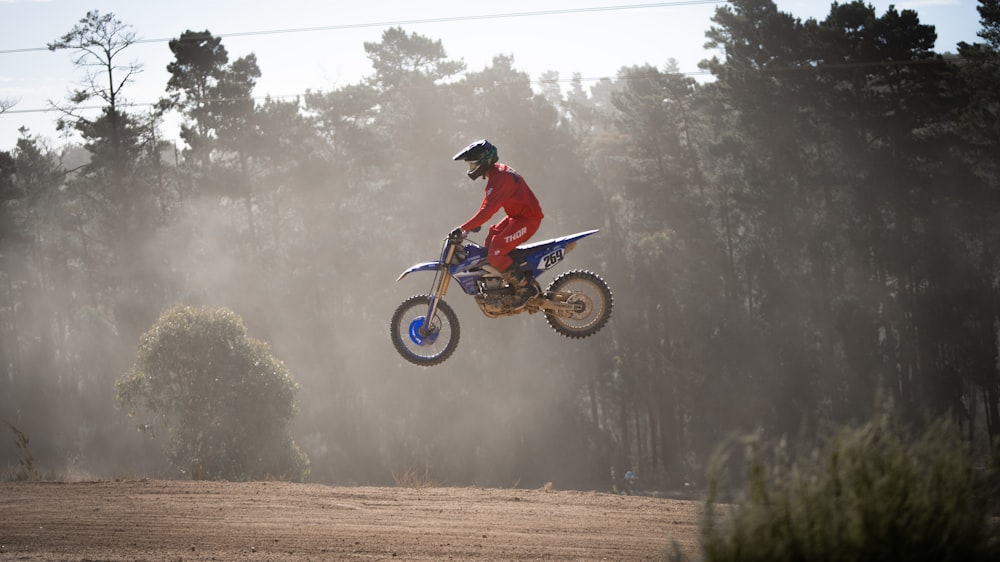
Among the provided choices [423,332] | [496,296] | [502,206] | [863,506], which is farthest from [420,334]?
[863,506]

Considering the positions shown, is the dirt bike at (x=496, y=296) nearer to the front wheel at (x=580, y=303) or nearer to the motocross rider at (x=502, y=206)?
the front wheel at (x=580, y=303)

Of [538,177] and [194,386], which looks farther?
[538,177]

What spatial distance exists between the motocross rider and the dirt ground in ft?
12.8

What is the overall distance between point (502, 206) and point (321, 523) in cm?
573

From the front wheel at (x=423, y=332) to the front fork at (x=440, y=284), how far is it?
0.01 m

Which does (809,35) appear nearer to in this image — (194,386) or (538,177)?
(538,177)

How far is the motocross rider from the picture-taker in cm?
1141

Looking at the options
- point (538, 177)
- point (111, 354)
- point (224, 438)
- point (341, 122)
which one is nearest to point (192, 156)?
point (341, 122)

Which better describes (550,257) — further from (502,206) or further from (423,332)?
(423,332)

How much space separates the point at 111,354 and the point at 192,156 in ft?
39.7

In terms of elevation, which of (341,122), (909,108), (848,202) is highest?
(341,122)

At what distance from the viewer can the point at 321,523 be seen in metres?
14.0

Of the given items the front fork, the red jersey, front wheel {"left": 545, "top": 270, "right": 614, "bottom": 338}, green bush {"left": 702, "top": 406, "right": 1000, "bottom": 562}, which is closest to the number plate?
front wheel {"left": 545, "top": 270, "right": 614, "bottom": 338}

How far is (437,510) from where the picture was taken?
15.2 m
